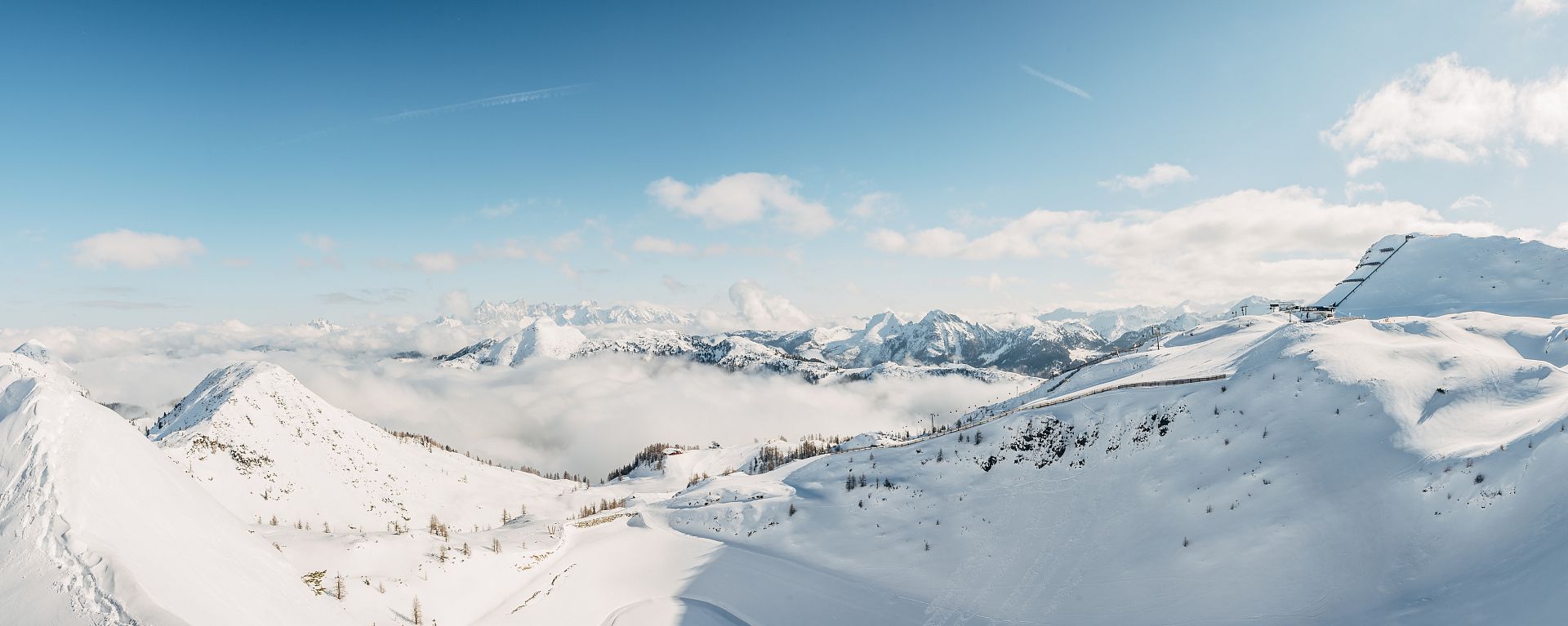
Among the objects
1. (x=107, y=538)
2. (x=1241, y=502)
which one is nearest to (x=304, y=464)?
(x=107, y=538)

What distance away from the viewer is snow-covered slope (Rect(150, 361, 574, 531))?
79.7 meters

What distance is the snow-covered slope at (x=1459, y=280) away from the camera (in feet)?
278

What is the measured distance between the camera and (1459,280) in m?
93.9

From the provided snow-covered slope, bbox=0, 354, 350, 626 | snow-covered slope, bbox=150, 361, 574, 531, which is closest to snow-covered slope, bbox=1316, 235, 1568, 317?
snow-covered slope, bbox=0, 354, 350, 626

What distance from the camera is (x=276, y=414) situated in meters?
97.1

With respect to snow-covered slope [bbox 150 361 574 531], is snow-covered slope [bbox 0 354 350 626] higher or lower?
higher

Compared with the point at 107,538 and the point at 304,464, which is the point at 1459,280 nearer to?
the point at 107,538

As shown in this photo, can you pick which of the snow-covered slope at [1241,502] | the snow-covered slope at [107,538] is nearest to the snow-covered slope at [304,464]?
the snow-covered slope at [1241,502]

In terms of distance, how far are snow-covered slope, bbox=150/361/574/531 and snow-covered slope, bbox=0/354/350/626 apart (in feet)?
284

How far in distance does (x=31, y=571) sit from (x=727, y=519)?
1387 inches

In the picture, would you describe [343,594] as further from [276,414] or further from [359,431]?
[359,431]

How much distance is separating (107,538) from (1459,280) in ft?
503

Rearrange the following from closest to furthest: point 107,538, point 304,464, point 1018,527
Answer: point 107,538 → point 1018,527 → point 304,464

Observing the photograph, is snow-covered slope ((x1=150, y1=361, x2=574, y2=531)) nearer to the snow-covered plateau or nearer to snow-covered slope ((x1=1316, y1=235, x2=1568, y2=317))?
the snow-covered plateau
